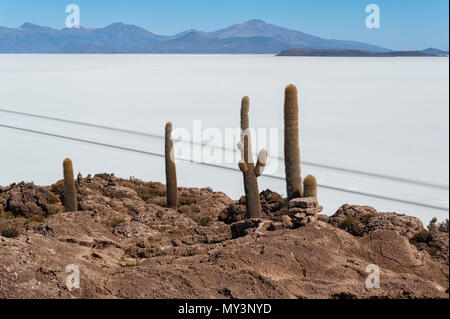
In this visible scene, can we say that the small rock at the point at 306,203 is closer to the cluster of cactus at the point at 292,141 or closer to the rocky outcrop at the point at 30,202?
the cluster of cactus at the point at 292,141

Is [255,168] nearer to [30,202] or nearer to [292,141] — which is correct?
[292,141]

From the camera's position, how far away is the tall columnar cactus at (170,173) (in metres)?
17.6

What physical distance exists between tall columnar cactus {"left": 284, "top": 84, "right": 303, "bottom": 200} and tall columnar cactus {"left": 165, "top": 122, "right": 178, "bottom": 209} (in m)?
5.19

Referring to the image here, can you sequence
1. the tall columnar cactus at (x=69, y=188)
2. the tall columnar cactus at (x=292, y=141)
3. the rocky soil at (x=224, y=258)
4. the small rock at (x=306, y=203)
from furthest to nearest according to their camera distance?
1. the tall columnar cactus at (x=69, y=188)
2. the tall columnar cactus at (x=292, y=141)
3. the small rock at (x=306, y=203)
4. the rocky soil at (x=224, y=258)

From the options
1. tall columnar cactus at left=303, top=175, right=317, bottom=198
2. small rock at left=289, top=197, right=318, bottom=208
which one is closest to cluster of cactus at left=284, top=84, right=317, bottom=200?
tall columnar cactus at left=303, top=175, right=317, bottom=198

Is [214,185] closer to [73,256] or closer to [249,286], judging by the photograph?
[73,256]

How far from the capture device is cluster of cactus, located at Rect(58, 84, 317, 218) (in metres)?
13.2

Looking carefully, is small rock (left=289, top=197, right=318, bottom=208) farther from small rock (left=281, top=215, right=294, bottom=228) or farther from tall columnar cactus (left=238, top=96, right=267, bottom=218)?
tall columnar cactus (left=238, top=96, right=267, bottom=218)

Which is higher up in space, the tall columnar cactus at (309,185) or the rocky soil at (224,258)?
the tall columnar cactus at (309,185)

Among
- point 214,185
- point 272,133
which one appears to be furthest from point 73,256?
point 272,133

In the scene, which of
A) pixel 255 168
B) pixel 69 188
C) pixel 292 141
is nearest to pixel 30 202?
pixel 69 188

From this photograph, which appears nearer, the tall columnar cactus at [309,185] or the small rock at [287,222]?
the small rock at [287,222]

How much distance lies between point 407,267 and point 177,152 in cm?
2571

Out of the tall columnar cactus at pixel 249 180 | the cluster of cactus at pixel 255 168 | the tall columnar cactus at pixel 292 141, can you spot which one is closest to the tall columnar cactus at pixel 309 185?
the cluster of cactus at pixel 255 168
